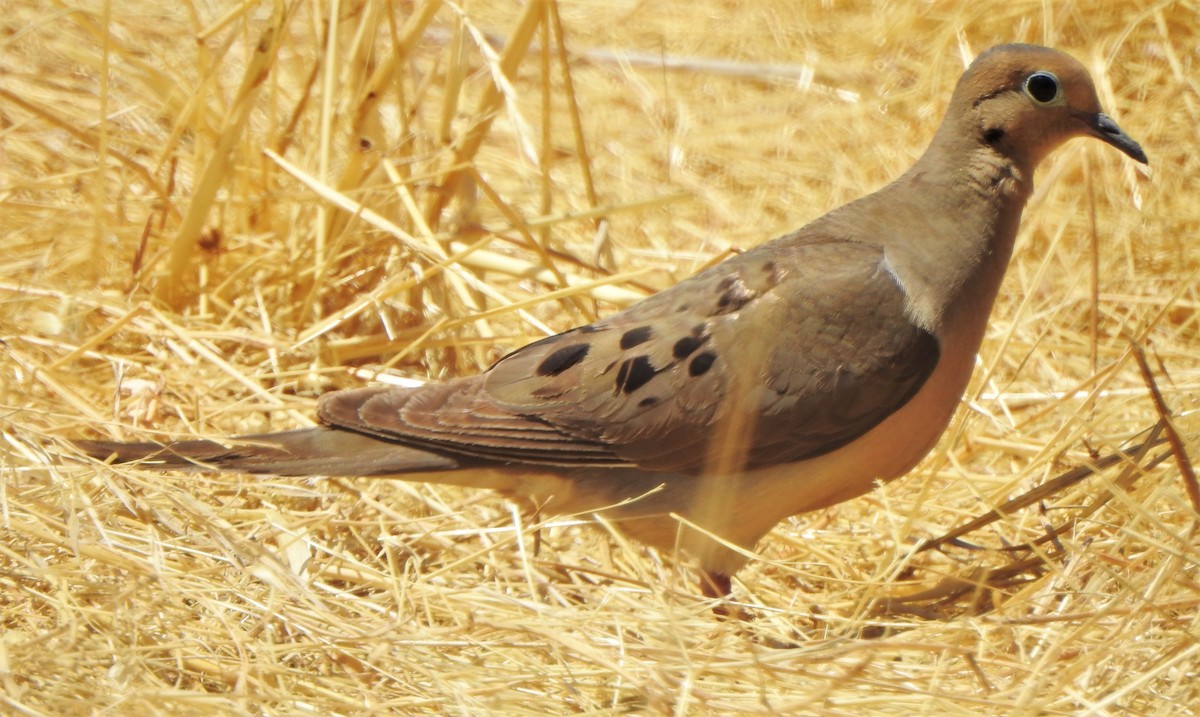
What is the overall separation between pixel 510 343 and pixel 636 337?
1.09 meters

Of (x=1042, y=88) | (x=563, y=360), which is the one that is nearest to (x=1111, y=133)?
(x=1042, y=88)

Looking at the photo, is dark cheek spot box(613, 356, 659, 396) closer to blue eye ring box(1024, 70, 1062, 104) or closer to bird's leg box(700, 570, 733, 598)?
bird's leg box(700, 570, 733, 598)

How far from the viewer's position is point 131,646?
2406 mm

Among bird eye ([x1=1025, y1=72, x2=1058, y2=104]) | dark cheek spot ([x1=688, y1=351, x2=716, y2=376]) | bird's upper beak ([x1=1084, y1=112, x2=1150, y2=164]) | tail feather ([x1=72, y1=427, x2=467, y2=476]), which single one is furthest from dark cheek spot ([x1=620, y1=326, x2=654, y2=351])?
bird's upper beak ([x1=1084, y1=112, x2=1150, y2=164])

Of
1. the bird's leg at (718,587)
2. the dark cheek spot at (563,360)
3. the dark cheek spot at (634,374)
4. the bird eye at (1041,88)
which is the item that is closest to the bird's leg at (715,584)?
the bird's leg at (718,587)

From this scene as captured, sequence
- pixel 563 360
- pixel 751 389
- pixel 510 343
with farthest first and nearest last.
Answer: pixel 510 343 < pixel 563 360 < pixel 751 389

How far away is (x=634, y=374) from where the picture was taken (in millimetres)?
3035

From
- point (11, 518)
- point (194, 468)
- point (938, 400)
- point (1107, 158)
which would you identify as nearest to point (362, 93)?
point (194, 468)

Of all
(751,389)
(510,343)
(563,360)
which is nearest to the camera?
(751,389)

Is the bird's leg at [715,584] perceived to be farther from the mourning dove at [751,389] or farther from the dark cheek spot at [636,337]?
the dark cheek spot at [636,337]

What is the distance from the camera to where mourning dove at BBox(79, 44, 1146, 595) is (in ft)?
9.76

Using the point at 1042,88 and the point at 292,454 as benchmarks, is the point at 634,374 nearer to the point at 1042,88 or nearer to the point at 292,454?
the point at 292,454

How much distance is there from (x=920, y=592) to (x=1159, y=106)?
110 inches

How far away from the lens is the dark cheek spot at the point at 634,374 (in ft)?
9.95
